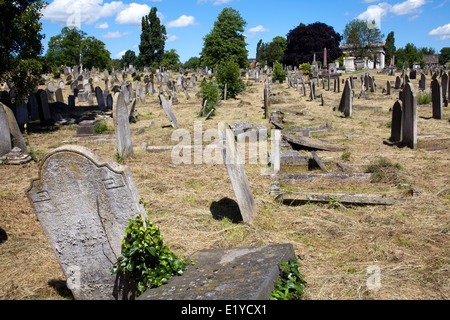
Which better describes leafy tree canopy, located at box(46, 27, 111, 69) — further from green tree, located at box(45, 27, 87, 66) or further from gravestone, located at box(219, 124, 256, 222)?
gravestone, located at box(219, 124, 256, 222)

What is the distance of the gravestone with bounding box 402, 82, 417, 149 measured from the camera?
29.6ft

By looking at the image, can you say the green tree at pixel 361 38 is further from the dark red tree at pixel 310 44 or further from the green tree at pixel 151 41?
the green tree at pixel 151 41

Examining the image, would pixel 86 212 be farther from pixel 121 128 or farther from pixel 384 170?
pixel 121 128

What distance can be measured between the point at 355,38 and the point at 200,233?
77.5 metres

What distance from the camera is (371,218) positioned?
5094 millimetres

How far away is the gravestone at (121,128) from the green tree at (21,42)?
6702mm

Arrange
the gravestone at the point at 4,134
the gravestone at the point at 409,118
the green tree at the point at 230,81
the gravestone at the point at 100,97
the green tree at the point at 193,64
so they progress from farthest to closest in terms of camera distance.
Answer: the green tree at the point at 193,64
the green tree at the point at 230,81
the gravestone at the point at 100,97
the gravestone at the point at 4,134
the gravestone at the point at 409,118

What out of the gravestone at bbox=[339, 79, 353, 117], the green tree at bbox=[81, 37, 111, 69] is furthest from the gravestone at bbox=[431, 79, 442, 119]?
the green tree at bbox=[81, 37, 111, 69]

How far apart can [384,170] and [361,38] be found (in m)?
76.8

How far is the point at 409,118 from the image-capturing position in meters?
9.27

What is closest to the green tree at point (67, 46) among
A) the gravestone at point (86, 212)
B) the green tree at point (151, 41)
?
the green tree at point (151, 41)

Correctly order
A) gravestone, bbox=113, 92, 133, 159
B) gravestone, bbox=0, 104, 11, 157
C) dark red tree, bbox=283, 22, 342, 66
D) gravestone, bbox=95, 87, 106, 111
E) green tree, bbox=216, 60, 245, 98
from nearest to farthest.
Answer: gravestone, bbox=113, 92, 133, 159, gravestone, bbox=0, 104, 11, 157, gravestone, bbox=95, 87, 106, 111, green tree, bbox=216, 60, 245, 98, dark red tree, bbox=283, 22, 342, 66

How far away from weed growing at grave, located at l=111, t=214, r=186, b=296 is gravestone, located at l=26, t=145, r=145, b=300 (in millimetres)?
188

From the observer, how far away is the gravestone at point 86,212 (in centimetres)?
351
